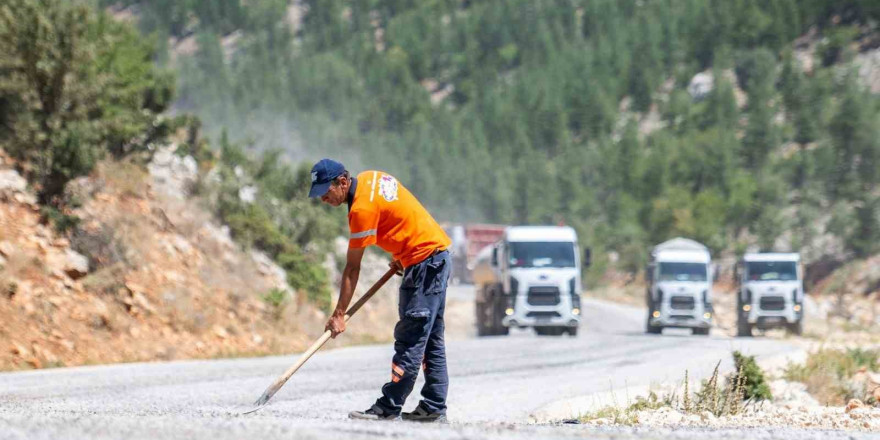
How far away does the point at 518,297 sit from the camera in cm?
3017

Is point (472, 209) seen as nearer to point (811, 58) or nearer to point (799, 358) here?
point (811, 58)

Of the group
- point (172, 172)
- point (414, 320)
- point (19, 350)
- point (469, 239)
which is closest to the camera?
point (414, 320)

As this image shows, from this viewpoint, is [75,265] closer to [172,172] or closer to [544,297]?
[172,172]

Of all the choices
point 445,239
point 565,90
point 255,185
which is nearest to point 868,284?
point 255,185

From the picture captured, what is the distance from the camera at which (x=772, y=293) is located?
3441 cm

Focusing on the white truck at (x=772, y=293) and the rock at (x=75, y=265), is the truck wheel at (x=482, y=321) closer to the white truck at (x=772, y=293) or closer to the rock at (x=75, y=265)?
the white truck at (x=772, y=293)

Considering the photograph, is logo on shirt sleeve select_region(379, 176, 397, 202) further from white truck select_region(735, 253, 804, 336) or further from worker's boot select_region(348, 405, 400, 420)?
white truck select_region(735, 253, 804, 336)

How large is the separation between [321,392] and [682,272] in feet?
82.1

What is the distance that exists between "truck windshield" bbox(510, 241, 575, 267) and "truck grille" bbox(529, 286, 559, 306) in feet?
2.24

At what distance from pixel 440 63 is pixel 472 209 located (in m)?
61.4

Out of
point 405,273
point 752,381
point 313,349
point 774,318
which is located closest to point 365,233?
point 405,273

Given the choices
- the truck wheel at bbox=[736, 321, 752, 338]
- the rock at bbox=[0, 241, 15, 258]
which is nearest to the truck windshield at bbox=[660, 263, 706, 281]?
the truck wheel at bbox=[736, 321, 752, 338]

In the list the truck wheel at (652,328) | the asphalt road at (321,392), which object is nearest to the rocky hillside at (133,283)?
the asphalt road at (321,392)

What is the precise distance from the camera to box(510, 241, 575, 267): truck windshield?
→ 98.1ft
